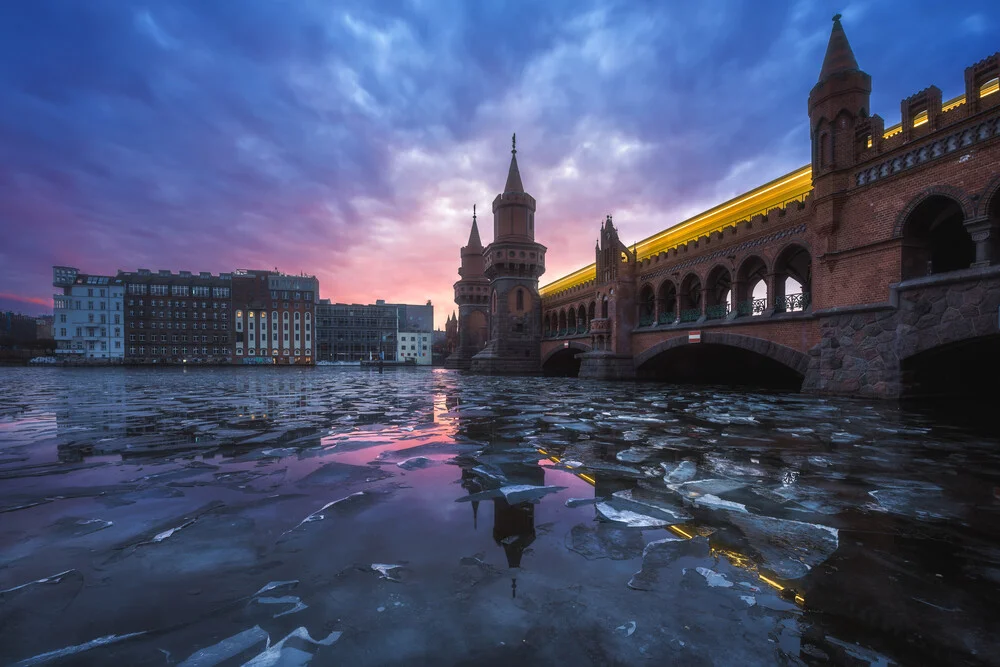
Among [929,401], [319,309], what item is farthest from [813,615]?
[319,309]

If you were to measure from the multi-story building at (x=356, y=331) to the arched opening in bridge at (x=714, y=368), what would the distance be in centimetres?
8386

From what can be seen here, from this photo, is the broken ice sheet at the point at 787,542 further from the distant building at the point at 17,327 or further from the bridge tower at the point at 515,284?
the distant building at the point at 17,327

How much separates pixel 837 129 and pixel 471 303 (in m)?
39.1

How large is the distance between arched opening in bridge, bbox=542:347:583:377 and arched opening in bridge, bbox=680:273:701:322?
428 inches

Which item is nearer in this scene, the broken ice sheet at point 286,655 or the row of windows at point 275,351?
the broken ice sheet at point 286,655

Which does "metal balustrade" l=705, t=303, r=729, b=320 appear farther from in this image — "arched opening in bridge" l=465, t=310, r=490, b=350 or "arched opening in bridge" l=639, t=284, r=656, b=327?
"arched opening in bridge" l=465, t=310, r=490, b=350

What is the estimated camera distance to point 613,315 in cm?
2456

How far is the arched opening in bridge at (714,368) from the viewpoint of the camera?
2322 centimetres

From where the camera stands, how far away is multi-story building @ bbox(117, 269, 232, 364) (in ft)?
279

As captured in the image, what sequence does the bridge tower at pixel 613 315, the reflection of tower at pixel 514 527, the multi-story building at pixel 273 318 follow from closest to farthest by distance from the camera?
1. the reflection of tower at pixel 514 527
2. the bridge tower at pixel 613 315
3. the multi-story building at pixel 273 318

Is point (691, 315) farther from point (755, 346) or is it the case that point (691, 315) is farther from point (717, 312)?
point (755, 346)

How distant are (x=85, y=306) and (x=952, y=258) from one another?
117m

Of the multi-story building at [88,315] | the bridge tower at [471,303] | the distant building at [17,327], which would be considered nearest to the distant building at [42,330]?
the distant building at [17,327]

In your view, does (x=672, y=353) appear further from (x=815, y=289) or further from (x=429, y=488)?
(x=429, y=488)
